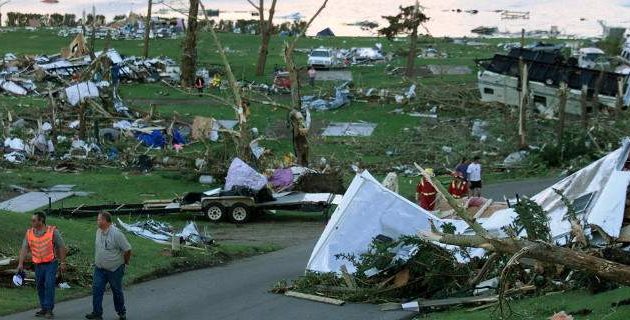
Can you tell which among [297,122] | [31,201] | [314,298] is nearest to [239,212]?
[297,122]

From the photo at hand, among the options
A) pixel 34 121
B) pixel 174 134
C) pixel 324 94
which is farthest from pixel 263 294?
pixel 324 94

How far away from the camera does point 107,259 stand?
1327 centimetres

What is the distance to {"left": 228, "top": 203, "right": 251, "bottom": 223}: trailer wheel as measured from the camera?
24438 mm

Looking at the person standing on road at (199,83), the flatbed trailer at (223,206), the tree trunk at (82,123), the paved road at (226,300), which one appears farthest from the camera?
the person standing on road at (199,83)

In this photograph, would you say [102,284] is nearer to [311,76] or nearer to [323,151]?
[323,151]

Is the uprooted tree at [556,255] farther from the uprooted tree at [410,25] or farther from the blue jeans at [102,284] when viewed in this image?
the uprooted tree at [410,25]

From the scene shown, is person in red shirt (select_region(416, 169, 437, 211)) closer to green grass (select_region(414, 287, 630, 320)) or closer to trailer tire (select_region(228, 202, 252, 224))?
trailer tire (select_region(228, 202, 252, 224))

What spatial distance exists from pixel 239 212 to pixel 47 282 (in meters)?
11.2

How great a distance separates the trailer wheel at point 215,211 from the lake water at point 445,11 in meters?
59.7

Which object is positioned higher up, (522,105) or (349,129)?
(522,105)

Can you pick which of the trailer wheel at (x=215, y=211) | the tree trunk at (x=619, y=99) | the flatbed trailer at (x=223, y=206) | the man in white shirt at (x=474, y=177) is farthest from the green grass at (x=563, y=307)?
the tree trunk at (x=619, y=99)

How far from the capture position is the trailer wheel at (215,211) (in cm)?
2442

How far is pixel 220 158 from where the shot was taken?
2953 cm

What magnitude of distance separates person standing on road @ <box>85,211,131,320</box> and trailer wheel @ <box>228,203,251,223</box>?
11.0 meters
